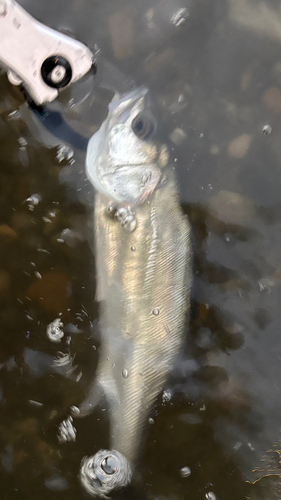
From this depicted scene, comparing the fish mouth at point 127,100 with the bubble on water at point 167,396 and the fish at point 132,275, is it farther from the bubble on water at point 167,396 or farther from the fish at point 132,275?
the bubble on water at point 167,396

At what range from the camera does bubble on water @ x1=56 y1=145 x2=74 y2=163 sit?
4.87 feet

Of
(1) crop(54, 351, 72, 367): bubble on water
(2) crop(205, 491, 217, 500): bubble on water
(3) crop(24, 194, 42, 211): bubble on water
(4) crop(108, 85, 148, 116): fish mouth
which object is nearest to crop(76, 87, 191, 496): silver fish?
(4) crop(108, 85, 148, 116): fish mouth

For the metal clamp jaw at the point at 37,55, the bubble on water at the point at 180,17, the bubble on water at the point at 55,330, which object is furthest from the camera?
the bubble on water at the point at 55,330

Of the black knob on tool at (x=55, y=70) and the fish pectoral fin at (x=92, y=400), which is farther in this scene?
the fish pectoral fin at (x=92, y=400)

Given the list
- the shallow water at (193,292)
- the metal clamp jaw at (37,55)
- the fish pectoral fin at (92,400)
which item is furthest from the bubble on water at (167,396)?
the metal clamp jaw at (37,55)

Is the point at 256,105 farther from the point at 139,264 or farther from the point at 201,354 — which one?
the point at 201,354

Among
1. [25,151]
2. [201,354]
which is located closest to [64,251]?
[25,151]

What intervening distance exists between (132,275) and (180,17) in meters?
1.06

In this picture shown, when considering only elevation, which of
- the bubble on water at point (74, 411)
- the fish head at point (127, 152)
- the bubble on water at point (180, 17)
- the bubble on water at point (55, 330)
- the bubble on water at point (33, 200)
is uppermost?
the bubble on water at point (180, 17)

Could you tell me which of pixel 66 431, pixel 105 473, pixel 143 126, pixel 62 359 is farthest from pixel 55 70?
pixel 105 473

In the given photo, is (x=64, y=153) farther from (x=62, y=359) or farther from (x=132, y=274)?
(x=62, y=359)

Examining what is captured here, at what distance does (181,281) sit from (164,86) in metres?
0.80

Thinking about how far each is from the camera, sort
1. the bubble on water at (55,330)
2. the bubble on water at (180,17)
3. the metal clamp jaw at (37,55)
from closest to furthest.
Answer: the metal clamp jaw at (37,55), the bubble on water at (180,17), the bubble on water at (55,330)

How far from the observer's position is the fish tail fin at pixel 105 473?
1444 millimetres
